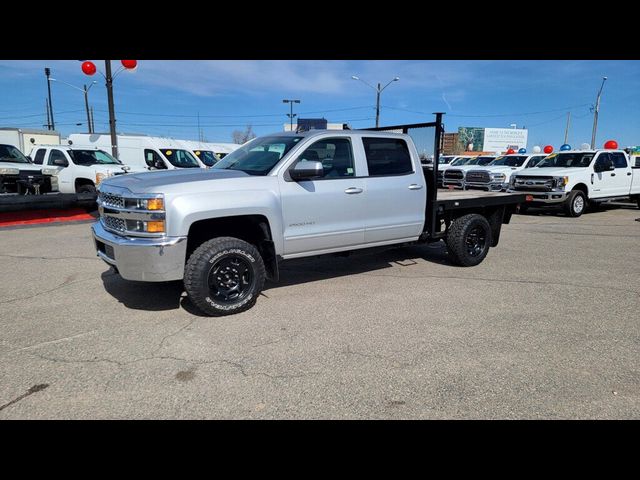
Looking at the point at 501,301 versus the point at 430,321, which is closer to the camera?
the point at 430,321

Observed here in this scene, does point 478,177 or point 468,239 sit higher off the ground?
point 478,177

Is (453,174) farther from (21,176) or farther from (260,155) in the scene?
(21,176)

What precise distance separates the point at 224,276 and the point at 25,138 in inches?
1520

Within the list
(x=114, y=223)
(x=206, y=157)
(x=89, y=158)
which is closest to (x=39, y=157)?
(x=89, y=158)

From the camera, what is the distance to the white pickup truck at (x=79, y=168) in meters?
13.2

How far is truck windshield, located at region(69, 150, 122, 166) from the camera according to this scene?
45.1ft

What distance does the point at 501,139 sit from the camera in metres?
79.2

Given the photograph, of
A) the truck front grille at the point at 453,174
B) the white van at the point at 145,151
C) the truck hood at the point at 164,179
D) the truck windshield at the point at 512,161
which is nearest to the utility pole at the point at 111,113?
the white van at the point at 145,151
